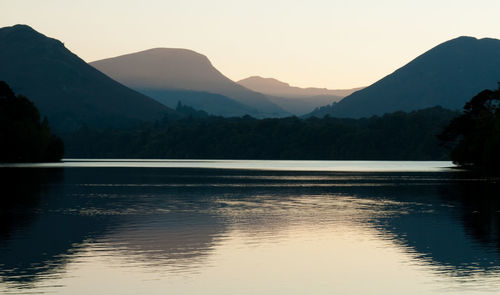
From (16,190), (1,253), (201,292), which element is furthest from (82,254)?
(16,190)

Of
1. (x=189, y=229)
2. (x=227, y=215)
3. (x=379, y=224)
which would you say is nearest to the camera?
(x=189, y=229)

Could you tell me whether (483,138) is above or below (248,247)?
above

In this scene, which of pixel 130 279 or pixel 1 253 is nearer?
pixel 130 279

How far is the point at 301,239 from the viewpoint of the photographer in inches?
1761

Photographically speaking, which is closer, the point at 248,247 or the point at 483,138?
the point at 248,247

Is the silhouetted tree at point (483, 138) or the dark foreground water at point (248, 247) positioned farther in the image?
the silhouetted tree at point (483, 138)

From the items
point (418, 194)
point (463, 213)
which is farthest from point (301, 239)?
point (418, 194)

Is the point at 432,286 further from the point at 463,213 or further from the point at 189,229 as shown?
the point at 463,213

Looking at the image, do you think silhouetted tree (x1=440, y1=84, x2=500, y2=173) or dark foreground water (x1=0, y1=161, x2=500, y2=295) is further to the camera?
silhouetted tree (x1=440, y1=84, x2=500, y2=173)

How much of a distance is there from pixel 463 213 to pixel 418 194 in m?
29.6

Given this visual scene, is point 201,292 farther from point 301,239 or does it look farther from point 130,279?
point 301,239

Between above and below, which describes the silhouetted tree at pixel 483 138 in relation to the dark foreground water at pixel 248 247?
above

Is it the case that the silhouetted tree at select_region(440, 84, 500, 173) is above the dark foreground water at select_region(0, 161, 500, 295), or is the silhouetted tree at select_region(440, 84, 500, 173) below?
above

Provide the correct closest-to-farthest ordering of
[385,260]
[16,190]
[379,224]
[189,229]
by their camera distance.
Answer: [385,260] → [189,229] → [379,224] → [16,190]
